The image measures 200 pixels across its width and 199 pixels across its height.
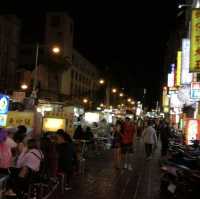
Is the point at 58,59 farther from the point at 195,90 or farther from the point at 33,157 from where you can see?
the point at 33,157

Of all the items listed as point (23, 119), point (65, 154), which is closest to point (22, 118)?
point (23, 119)

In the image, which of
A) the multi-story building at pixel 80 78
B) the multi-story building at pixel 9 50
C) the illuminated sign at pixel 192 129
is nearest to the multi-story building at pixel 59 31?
the multi-story building at pixel 80 78

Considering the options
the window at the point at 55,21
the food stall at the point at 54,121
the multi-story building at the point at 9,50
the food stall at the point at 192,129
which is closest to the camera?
the food stall at the point at 54,121

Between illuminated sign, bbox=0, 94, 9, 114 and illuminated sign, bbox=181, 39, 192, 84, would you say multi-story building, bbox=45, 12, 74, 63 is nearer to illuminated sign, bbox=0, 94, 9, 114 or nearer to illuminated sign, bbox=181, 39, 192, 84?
illuminated sign, bbox=181, 39, 192, 84

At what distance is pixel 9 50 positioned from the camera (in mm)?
52594

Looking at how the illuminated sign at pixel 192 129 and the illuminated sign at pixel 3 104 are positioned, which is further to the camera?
the illuminated sign at pixel 192 129

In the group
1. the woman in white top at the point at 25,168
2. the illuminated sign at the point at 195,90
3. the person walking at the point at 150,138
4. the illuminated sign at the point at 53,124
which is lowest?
the woman in white top at the point at 25,168

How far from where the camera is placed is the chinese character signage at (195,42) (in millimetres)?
16469

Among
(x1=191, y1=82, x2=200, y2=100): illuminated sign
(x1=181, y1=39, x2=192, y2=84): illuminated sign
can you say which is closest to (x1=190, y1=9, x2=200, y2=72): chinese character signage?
(x1=191, y1=82, x2=200, y2=100): illuminated sign

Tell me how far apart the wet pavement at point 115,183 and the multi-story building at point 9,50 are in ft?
112

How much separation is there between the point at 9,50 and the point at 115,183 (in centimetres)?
4236

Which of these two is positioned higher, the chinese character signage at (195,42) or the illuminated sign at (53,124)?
the chinese character signage at (195,42)

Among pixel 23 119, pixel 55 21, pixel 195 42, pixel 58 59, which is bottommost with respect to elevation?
pixel 23 119

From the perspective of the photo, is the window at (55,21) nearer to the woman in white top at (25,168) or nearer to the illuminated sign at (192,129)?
the illuminated sign at (192,129)
